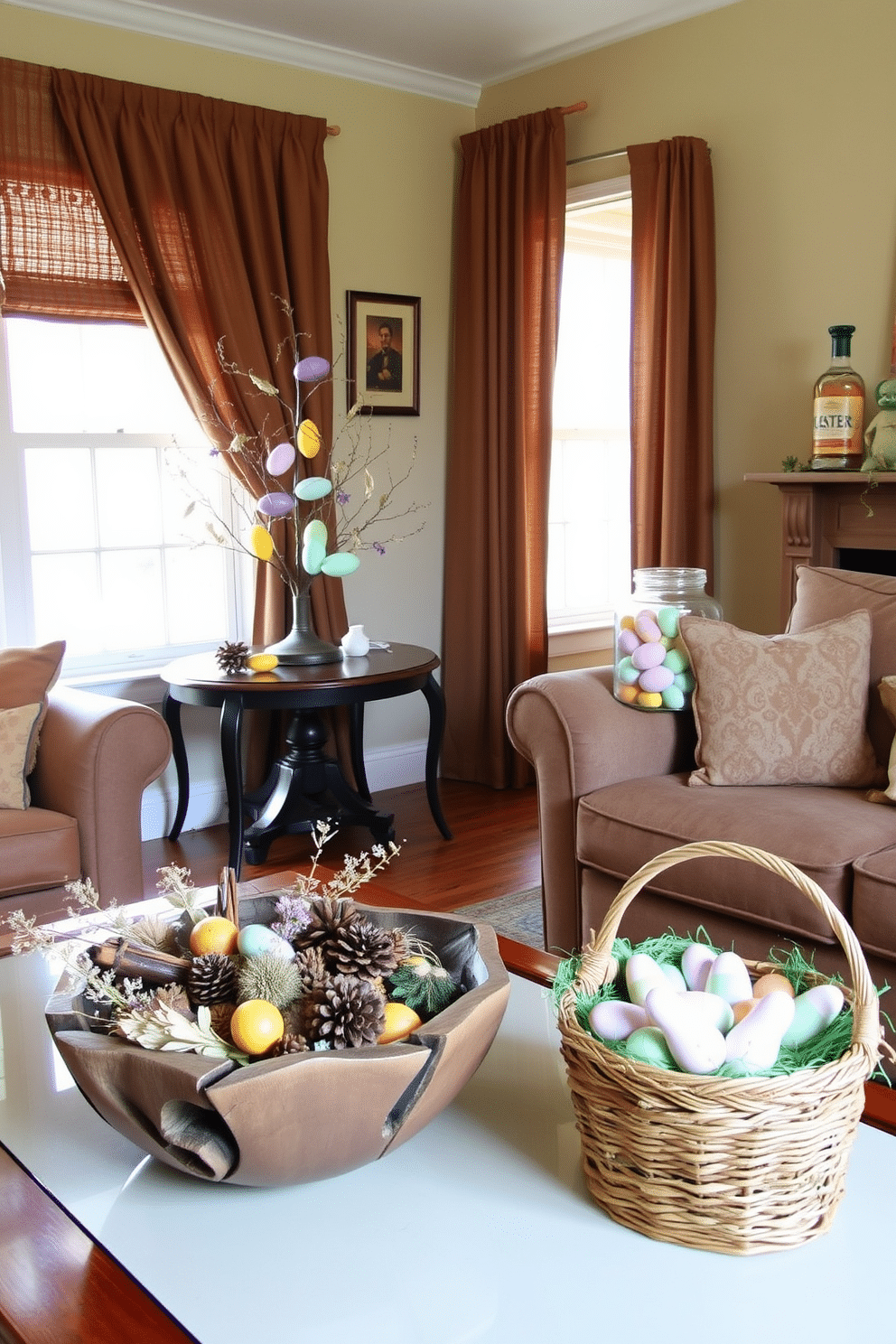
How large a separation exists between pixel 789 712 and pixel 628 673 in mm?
388

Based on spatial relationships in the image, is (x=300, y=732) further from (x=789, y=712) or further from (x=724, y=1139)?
(x=724, y=1139)

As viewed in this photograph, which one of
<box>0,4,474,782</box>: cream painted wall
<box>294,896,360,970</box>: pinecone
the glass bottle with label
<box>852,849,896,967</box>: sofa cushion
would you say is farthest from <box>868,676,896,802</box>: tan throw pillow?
<box>0,4,474,782</box>: cream painted wall

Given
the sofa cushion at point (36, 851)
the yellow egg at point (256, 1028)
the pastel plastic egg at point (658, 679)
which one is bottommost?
the sofa cushion at point (36, 851)

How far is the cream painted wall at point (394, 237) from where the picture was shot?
4.34 m

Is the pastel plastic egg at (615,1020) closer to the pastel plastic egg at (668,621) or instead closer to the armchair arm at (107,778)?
the pastel plastic egg at (668,621)

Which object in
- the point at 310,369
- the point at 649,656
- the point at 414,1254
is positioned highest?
the point at 310,369

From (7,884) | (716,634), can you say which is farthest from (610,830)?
(7,884)

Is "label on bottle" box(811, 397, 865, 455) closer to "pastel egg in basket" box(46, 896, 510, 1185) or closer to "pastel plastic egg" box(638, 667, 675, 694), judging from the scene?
"pastel plastic egg" box(638, 667, 675, 694)

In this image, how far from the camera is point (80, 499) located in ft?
13.5

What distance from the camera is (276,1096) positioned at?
3.79ft

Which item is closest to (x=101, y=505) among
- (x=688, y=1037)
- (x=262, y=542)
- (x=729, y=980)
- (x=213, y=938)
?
(x=262, y=542)

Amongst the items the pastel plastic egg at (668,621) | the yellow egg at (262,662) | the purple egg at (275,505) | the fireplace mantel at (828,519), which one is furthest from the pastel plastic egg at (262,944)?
the fireplace mantel at (828,519)

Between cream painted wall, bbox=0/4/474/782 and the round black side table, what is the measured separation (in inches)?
20.8

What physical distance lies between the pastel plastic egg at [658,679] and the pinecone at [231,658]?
1.36 meters
